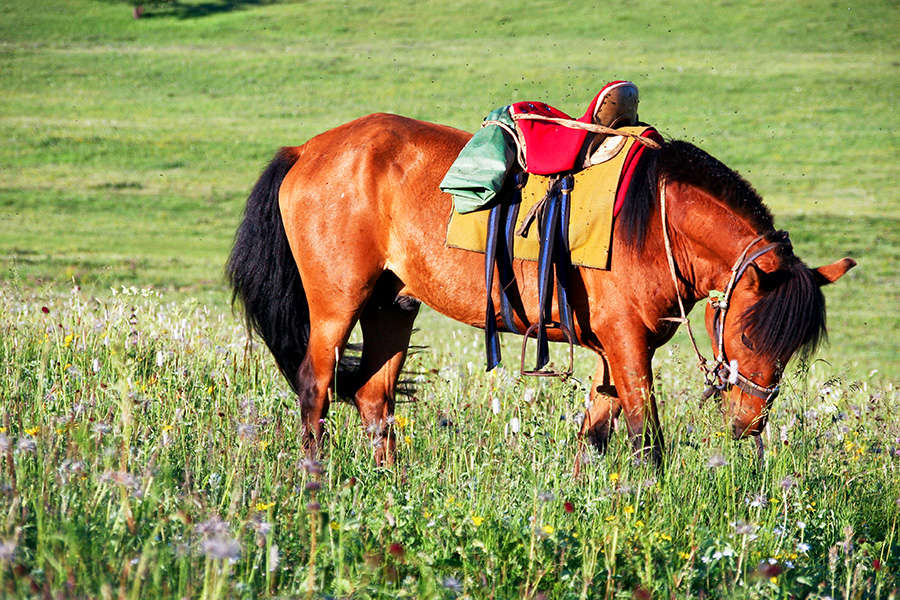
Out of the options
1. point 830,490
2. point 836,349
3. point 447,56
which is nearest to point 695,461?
point 830,490

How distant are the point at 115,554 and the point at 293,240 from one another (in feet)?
9.29

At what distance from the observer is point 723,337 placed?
176 inches

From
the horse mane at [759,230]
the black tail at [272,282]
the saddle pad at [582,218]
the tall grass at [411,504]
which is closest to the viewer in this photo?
the tall grass at [411,504]

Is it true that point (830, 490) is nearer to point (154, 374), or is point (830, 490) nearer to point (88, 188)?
point (154, 374)

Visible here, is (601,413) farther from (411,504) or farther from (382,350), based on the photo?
(411,504)

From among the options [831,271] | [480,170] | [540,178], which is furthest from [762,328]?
[480,170]

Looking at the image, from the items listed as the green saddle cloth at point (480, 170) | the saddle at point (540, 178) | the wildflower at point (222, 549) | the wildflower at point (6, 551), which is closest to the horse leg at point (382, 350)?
the saddle at point (540, 178)

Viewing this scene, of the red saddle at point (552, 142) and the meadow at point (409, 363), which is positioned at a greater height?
the red saddle at point (552, 142)

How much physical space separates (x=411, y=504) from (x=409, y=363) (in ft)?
11.5

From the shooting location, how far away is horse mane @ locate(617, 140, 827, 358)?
4242mm

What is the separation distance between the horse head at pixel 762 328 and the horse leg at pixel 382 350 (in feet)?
6.40

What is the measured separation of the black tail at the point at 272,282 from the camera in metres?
5.57

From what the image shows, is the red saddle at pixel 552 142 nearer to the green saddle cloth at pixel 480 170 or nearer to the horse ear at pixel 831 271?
the green saddle cloth at pixel 480 170

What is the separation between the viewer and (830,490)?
438 cm
